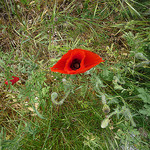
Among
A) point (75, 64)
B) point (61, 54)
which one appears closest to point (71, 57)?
point (75, 64)

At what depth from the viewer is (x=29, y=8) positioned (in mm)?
2178

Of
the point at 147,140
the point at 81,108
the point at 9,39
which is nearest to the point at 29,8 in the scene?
the point at 9,39

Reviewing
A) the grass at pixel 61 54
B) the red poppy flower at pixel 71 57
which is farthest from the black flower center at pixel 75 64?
the grass at pixel 61 54

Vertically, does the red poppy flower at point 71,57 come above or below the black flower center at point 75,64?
above

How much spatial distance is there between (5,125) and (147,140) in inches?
73.6

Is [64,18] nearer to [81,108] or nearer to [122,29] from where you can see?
[122,29]

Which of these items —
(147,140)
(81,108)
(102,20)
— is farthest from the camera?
Answer: (102,20)

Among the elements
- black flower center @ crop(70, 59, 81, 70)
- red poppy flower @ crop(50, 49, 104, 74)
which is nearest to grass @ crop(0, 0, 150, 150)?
black flower center @ crop(70, 59, 81, 70)

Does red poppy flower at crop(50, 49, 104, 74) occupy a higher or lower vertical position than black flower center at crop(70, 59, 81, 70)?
higher

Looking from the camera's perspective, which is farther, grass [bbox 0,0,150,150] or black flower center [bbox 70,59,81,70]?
grass [bbox 0,0,150,150]

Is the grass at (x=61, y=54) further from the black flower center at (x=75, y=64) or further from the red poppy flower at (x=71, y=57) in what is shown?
the red poppy flower at (x=71, y=57)

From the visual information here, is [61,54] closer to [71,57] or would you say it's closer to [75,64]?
[75,64]

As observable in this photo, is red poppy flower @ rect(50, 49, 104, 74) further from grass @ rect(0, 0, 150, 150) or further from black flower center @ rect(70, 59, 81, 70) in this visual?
grass @ rect(0, 0, 150, 150)

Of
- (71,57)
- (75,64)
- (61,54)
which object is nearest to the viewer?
(71,57)
